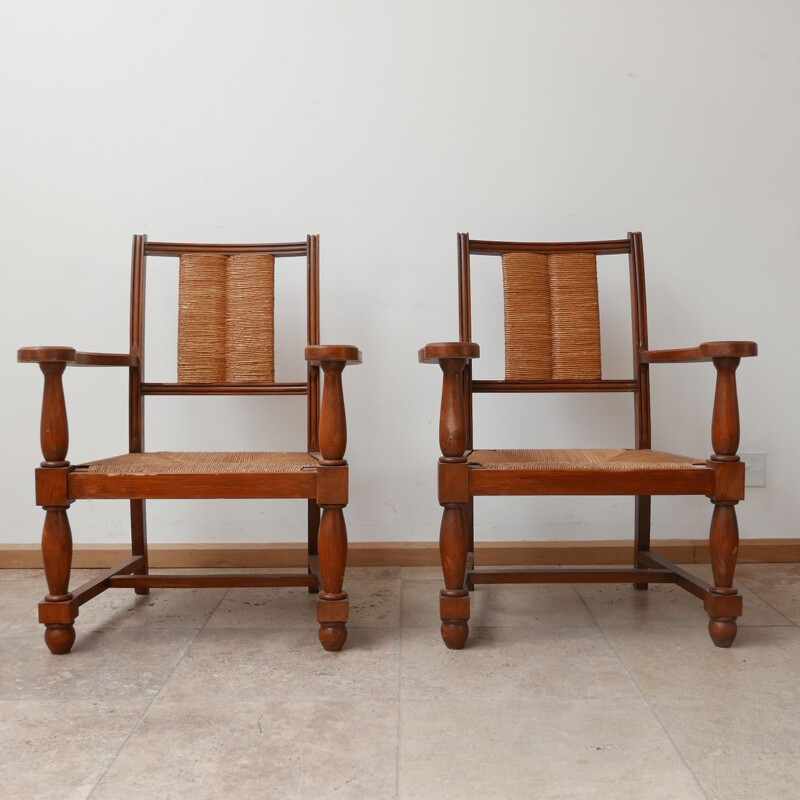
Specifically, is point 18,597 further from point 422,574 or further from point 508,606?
point 508,606

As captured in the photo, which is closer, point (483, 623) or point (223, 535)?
point (483, 623)

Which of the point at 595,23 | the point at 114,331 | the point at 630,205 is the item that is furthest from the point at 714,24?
the point at 114,331

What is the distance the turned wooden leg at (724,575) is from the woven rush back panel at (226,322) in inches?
46.5

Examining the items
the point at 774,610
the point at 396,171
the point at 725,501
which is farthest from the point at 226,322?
the point at 774,610

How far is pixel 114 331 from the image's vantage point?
245 cm

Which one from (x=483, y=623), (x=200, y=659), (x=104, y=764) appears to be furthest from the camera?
(x=483, y=623)

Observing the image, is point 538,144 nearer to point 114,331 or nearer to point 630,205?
point 630,205

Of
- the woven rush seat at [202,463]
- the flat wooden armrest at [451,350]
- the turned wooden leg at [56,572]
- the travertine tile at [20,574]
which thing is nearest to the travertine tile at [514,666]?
the woven rush seat at [202,463]

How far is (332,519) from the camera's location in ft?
5.68

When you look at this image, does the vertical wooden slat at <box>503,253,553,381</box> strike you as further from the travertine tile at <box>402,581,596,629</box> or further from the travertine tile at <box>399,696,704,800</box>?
the travertine tile at <box>399,696,704,800</box>

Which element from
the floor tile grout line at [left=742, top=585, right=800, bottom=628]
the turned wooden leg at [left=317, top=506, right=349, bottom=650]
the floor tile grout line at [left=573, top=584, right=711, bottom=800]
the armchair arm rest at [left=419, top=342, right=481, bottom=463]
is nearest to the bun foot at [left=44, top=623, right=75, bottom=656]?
the turned wooden leg at [left=317, top=506, right=349, bottom=650]

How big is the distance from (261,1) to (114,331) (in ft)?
3.67

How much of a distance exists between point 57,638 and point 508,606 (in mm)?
1110

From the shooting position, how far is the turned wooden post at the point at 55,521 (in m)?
1.71
